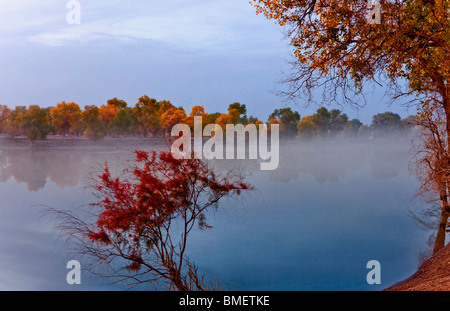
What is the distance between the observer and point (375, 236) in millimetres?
21469

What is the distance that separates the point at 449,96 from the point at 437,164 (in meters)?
2.56

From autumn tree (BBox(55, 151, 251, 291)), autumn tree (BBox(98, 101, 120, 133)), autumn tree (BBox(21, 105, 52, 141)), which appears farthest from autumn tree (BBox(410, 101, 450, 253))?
autumn tree (BBox(98, 101, 120, 133))

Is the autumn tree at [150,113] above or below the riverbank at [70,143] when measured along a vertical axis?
above

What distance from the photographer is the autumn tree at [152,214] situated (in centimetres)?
841

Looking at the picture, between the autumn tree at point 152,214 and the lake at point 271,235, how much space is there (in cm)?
51

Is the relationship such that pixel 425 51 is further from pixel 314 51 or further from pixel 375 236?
pixel 375 236

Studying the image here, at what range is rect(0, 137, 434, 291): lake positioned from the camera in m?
16.6

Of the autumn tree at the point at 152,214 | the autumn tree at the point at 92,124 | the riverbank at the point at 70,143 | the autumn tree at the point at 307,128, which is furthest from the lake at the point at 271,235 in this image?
the autumn tree at the point at 307,128

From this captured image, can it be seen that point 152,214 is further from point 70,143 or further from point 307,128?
point 307,128

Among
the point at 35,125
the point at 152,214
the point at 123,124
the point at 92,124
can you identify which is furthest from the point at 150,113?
the point at 152,214

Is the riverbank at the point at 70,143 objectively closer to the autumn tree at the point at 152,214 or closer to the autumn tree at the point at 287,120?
the autumn tree at the point at 287,120

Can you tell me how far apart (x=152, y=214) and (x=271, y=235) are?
13.8 meters
